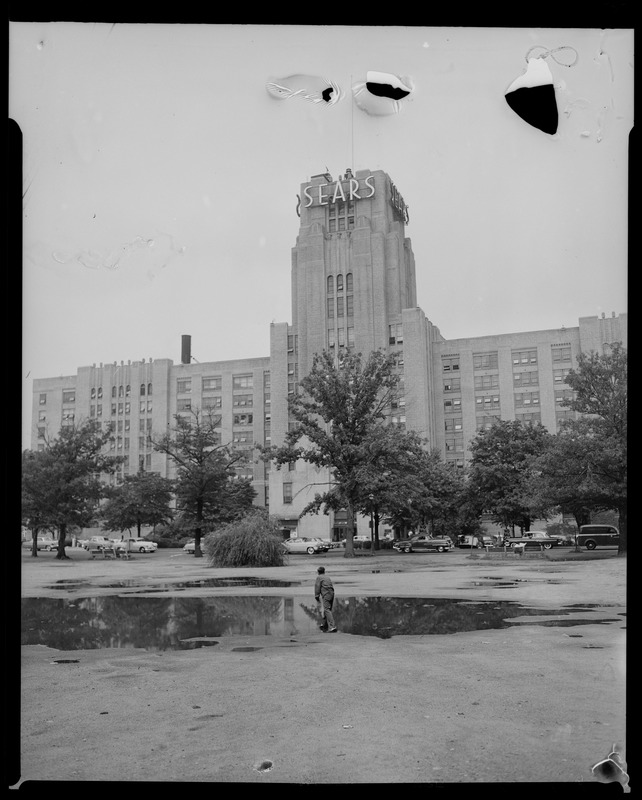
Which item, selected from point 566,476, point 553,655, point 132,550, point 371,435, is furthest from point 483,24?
point 132,550

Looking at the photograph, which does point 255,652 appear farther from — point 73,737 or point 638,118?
point 638,118

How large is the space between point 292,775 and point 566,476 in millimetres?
29462

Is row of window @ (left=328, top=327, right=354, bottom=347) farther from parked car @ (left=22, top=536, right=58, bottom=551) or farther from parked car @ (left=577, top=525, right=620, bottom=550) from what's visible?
parked car @ (left=577, top=525, right=620, bottom=550)

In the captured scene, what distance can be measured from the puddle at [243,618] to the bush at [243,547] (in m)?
11.4

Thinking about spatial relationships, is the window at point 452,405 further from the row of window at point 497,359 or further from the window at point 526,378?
the window at point 526,378

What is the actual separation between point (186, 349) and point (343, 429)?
4018 centimetres

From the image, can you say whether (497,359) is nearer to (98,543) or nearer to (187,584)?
(98,543)

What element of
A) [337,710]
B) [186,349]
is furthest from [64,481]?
[186,349]

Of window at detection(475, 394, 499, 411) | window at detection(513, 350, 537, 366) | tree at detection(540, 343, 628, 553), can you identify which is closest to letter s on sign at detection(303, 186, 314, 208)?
window at detection(513, 350, 537, 366)

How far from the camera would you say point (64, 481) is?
38.2 meters

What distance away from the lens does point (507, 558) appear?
33188mm

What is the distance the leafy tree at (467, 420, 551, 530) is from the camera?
155ft

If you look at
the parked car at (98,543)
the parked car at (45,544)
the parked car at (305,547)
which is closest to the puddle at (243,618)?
the parked car at (305,547)

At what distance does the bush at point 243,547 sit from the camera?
97.2 ft
